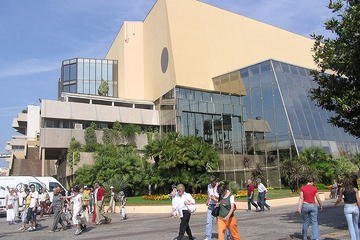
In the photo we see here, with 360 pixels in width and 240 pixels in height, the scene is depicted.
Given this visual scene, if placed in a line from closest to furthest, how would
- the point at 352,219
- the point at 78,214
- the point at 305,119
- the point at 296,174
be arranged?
the point at 352,219
the point at 78,214
the point at 296,174
the point at 305,119

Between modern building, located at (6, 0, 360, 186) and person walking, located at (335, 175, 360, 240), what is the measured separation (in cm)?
2594

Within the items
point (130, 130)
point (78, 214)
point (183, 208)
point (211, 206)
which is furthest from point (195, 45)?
point (183, 208)

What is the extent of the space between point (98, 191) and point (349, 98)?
36.8ft

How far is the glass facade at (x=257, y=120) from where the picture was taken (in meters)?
35.7

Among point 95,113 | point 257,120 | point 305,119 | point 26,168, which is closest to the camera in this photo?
point 305,119

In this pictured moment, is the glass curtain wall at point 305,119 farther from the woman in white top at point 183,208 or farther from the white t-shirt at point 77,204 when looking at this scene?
the woman in white top at point 183,208

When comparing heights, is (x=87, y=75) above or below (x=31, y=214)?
above

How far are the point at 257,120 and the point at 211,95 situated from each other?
6472 millimetres

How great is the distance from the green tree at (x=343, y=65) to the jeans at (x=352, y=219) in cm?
358

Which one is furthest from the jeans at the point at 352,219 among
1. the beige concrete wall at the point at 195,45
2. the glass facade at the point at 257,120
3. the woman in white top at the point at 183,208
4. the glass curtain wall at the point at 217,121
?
the beige concrete wall at the point at 195,45

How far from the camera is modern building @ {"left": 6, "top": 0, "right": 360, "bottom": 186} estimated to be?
37094 millimetres

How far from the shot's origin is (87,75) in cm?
5716

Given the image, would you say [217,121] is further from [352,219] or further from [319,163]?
[352,219]

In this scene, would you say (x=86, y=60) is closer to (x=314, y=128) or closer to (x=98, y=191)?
(x=314, y=128)
